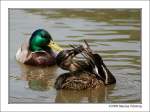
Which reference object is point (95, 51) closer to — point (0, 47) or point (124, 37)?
point (124, 37)

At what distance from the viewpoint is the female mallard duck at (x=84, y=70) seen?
8367 millimetres

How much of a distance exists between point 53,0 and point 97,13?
1.66ft

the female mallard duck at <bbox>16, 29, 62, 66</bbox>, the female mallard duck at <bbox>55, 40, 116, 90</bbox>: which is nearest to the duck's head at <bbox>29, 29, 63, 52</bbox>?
the female mallard duck at <bbox>16, 29, 62, 66</bbox>

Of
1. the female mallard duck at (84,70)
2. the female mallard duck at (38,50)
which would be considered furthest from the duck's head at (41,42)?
the female mallard duck at (84,70)

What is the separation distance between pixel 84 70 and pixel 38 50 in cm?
81

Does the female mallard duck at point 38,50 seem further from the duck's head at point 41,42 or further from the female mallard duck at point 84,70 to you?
the female mallard duck at point 84,70

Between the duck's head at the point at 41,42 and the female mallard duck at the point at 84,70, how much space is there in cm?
30

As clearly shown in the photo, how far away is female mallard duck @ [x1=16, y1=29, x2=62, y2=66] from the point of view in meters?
8.89

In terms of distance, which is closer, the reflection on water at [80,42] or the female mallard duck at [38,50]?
the reflection on water at [80,42]

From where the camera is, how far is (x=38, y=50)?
29.9 ft

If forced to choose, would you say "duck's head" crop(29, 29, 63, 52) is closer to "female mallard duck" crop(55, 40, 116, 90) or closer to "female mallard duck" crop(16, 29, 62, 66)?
"female mallard duck" crop(16, 29, 62, 66)

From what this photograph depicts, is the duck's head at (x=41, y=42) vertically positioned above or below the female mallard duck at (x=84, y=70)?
above

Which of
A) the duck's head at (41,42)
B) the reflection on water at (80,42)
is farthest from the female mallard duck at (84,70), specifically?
the duck's head at (41,42)

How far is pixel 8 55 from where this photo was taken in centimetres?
845
